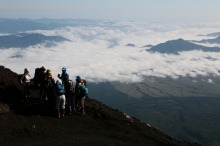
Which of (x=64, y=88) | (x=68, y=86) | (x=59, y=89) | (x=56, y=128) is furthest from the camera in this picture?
(x=68, y=86)

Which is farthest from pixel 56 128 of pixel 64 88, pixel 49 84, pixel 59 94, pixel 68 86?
pixel 49 84

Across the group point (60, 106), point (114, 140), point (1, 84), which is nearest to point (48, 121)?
point (60, 106)

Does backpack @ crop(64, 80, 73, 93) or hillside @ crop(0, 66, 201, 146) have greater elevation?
backpack @ crop(64, 80, 73, 93)

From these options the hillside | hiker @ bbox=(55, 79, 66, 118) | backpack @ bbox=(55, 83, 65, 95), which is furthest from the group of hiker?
the hillside

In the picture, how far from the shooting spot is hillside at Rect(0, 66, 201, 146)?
27.7 metres

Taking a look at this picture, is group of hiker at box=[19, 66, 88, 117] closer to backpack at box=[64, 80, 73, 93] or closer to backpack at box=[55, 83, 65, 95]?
backpack at box=[64, 80, 73, 93]

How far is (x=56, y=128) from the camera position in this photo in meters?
29.8

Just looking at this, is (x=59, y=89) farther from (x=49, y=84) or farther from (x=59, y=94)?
(x=49, y=84)

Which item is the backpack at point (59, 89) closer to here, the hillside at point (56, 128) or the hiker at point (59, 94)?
the hiker at point (59, 94)

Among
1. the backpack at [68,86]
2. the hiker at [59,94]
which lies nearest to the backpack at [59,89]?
the hiker at [59,94]

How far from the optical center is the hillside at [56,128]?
90.9 feet

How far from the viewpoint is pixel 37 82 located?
110 feet

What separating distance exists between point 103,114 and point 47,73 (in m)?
7.74

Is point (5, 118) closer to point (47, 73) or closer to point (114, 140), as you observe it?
point (47, 73)
